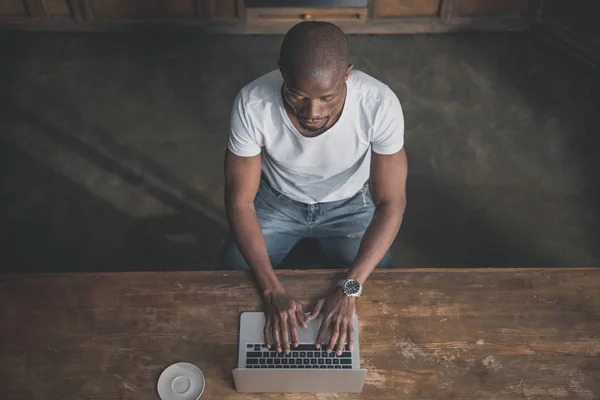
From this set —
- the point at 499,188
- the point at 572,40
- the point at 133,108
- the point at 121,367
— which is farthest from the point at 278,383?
the point at 572,40

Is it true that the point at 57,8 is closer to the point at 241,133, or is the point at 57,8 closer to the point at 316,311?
the point at 241,133

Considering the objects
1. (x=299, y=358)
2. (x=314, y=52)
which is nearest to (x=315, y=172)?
(x=314, y=52)

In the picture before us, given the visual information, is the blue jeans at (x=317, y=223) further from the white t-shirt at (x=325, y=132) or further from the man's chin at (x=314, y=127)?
the man's chin at (x=314, y=127)

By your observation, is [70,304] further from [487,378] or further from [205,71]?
[205,71]

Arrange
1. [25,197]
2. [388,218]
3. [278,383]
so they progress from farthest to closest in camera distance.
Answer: [25,197] → [388,218] → [278,383]

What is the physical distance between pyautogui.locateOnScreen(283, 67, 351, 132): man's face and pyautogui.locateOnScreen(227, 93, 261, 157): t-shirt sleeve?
154 mm

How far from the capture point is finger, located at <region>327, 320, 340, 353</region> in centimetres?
170

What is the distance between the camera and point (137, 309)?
182 centimetres

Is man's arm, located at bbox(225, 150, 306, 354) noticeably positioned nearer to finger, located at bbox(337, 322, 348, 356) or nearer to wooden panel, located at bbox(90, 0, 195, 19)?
finger, located at bbox(337, 322, 348, 356)

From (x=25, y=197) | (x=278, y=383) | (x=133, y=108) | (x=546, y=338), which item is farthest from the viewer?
(x=133, y=108)

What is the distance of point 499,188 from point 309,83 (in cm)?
173

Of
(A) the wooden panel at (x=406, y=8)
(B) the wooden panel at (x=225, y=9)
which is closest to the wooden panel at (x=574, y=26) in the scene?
(A) the wooden panel at (x=406, y=8)

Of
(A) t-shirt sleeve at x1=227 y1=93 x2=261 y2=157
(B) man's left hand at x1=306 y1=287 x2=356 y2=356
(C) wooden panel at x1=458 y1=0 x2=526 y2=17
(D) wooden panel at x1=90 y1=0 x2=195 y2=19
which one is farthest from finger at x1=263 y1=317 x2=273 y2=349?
(C) wooden panel at x1=458 y1=0 x2=526 y2=17

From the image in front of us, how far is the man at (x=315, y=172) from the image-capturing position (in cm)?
170
